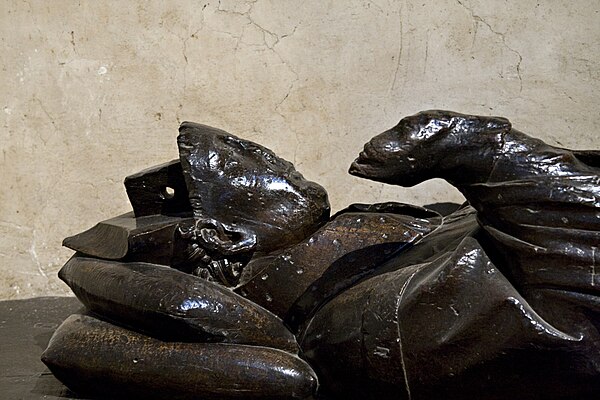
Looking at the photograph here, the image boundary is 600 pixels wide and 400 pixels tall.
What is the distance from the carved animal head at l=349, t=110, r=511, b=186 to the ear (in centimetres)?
30

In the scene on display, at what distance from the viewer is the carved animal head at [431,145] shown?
187cm

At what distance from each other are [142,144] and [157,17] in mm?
365

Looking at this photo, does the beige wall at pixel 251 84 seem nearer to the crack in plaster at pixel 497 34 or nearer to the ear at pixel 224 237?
the crack in plaster at pixel 497 34

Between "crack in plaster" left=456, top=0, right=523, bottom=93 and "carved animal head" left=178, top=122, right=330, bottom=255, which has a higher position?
"crack in plaster" left=456, top=0, right=523, bottom=93

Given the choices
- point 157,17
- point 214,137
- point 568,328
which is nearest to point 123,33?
point 157,17

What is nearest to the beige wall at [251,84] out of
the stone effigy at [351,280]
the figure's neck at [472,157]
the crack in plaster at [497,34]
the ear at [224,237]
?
the crack in plaster at [497,34]

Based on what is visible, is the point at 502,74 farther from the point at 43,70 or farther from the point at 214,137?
the point at 43,70

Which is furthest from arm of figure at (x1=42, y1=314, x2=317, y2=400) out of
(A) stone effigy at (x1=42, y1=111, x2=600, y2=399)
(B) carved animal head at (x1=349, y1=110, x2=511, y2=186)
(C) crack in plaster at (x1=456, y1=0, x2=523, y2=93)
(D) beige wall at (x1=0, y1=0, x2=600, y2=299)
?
(C) crack in plaster at (x1=456, y1=0, x2=523, y2=93)

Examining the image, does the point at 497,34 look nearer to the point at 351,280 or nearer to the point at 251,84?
the point at 251,84

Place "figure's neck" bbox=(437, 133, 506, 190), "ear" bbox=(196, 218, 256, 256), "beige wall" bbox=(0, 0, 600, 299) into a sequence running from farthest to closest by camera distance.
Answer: "beige wall" bbox=(0, 0, 600, 299)
"ear" bbox=(196, 218, 256, 256)
"figure's neck" bbox=(437, 133, 506, 190)

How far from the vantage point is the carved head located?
2055 mm

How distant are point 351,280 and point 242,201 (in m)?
0.27

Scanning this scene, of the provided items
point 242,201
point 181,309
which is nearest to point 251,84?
point 242,201

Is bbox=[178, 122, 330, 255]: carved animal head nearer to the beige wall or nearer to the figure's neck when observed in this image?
the figure's neck
